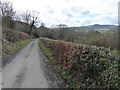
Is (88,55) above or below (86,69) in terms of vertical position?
above

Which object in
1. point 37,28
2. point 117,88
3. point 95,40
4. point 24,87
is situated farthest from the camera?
point 37,28

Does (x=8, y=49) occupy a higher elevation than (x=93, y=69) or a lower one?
lower

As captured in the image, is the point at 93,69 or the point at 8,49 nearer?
the point at 93,69

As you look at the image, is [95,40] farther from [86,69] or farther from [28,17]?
[28,17]

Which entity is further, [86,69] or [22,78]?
[22,78]

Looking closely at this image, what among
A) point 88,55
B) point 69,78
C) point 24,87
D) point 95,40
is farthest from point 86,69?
point 95,40

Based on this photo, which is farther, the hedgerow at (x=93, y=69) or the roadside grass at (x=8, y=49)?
the roadside grass at (x=8, y=49)

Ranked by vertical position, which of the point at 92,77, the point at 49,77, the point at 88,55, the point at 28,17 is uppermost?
the point at 28,17

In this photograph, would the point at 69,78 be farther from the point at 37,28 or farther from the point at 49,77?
the point at 37,28

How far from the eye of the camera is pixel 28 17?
299 feet

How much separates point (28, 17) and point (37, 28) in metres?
10.1

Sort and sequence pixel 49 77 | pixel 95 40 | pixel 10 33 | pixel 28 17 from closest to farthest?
pixel 49 77
pixel 95 40
pixel 10 33
pixel 28 17

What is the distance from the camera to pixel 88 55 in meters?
8.30

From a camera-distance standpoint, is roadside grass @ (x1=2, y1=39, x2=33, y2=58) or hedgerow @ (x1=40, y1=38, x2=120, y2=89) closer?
hedgerow @ (x1=40, y1=38, x2=120, y2=89)
